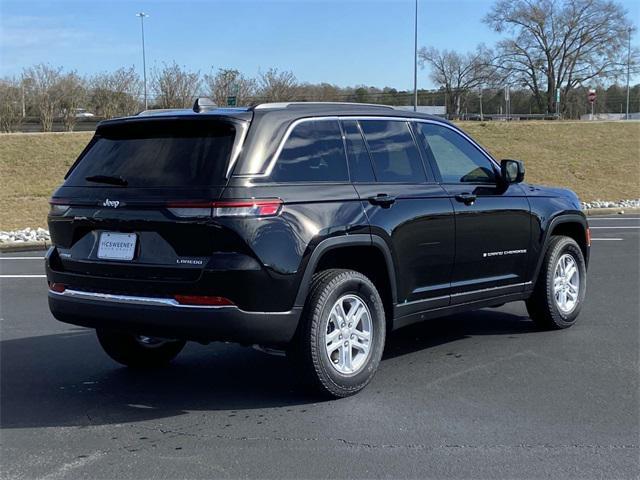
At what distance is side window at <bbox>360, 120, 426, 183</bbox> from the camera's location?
211 inches

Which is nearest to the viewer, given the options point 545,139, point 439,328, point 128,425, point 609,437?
point 609,437

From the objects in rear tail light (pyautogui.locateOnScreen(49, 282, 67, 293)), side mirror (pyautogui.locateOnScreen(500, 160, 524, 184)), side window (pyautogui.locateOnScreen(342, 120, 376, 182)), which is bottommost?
rear tail light (pyautogui.locateOnScreen(49, 282, 67, 293))

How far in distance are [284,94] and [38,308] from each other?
2899 cm

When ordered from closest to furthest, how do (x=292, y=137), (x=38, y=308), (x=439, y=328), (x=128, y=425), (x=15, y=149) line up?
(x=128, y=425), (x=292, y=137), (x=439, y=328), (x=38, y=308), (x=15, y=149)

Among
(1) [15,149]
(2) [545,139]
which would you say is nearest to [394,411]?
(1) [15,149]

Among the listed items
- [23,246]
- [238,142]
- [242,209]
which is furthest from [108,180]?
[23,246]

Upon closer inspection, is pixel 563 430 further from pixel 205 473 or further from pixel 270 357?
pixel 270 357

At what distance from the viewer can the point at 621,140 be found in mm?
33188

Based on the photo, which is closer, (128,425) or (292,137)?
(128,425)

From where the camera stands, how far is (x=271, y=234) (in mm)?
4391

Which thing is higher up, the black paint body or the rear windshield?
the rear windshield

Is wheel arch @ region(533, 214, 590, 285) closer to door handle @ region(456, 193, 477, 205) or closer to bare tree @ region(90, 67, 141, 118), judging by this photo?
door handle @ region(456, 193, 477, 205)

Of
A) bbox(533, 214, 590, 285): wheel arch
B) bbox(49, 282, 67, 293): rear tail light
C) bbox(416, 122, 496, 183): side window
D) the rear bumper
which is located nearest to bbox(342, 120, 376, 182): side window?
bbox(416, 122, 496, 183): side window

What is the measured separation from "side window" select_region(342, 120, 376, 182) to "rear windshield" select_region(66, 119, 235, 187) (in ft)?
3.17
